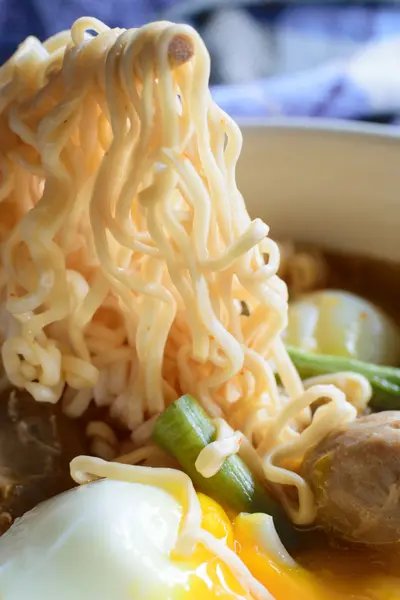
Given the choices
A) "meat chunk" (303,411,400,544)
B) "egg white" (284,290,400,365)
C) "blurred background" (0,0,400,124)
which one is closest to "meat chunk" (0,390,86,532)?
"meat chunk" (303,411,400,544)

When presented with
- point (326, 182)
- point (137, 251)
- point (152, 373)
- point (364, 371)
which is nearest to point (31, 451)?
point (152, 373)

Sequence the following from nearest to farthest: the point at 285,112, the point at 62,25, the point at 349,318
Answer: the point at 349,318 → the point at 285,112 → the point at 62,25

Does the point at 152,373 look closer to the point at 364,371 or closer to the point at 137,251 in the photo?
the point at 137,251

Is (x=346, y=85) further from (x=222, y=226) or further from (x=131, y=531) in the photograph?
(x=131, y=531)

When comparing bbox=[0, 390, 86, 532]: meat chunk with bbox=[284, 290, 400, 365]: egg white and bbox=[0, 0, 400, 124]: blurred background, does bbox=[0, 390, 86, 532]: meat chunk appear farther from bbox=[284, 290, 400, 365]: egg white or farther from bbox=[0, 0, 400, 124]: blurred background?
bbox=[0, 0, 400, 124]: blurred background

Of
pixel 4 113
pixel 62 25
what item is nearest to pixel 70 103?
pixel 4 113
